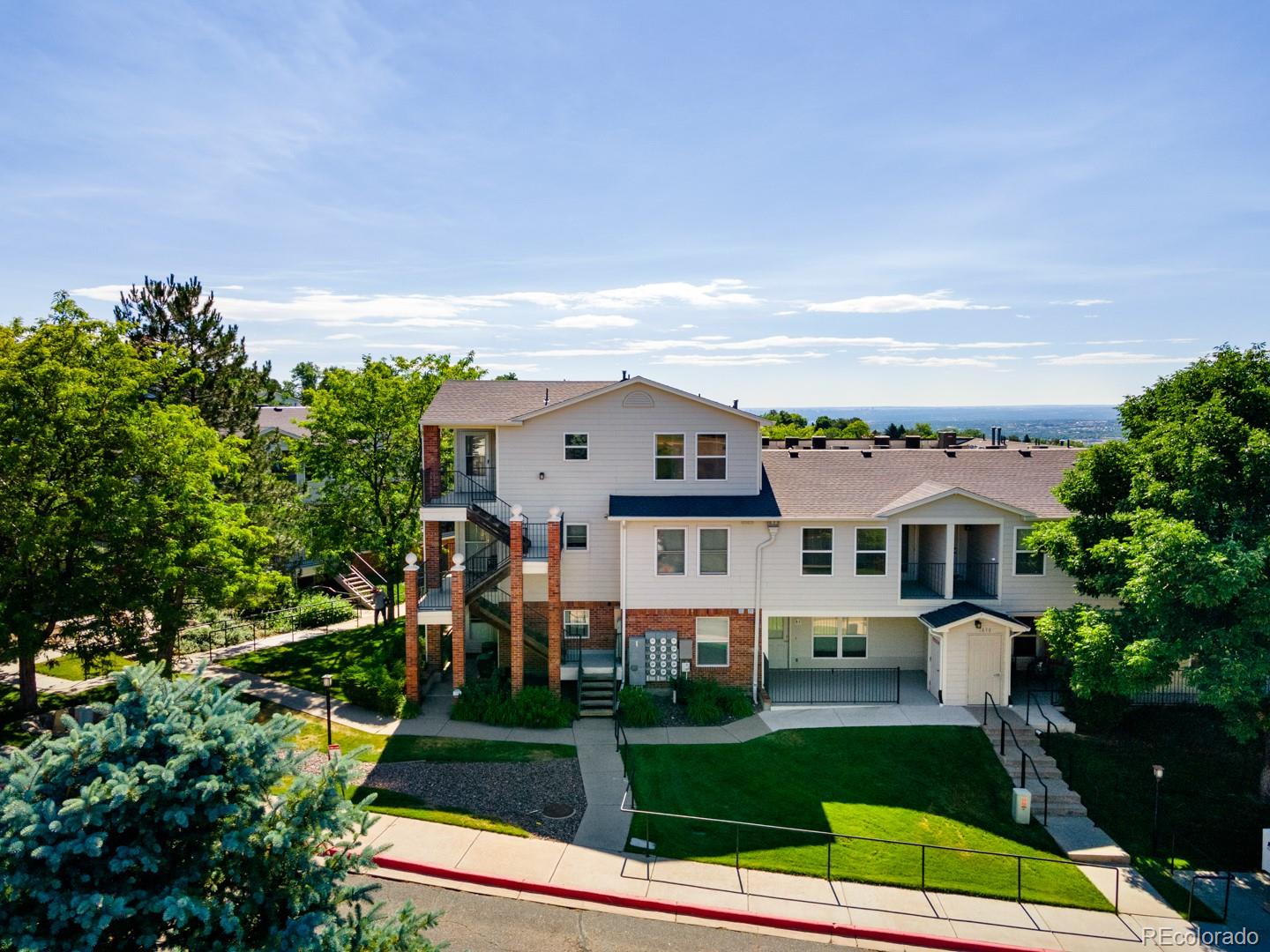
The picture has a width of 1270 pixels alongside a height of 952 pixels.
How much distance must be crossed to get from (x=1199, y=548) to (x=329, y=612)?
2963 cm

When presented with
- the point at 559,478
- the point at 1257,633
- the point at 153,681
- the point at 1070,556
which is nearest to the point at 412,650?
the point at 559,478

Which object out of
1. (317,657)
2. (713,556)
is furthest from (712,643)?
(317,657)

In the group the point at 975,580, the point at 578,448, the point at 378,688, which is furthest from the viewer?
the point at 975,580

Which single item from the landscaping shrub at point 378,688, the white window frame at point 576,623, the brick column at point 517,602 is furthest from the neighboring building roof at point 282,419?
the brick column at point 517,602

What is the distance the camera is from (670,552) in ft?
76.5

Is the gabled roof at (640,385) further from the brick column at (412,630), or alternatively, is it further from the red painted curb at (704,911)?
the red painted curb at (704,911)

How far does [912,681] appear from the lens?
24.1m

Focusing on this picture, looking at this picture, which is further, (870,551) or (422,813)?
(870,551)

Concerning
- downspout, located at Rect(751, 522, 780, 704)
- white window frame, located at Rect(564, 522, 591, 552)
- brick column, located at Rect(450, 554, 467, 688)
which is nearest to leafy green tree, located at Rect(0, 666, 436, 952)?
brick column, located at Rect(450, 554, 467, 688)

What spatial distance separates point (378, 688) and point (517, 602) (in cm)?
442

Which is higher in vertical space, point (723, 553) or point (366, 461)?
point (366, 461)

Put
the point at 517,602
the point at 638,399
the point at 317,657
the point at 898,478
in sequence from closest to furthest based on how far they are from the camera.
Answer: the point at 517,602 → the point at 638,399 → the point at 898,478 → the point at 317,657

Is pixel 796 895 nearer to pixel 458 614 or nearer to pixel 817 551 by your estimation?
pixel 817 551
